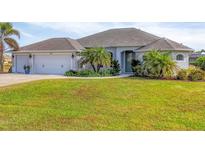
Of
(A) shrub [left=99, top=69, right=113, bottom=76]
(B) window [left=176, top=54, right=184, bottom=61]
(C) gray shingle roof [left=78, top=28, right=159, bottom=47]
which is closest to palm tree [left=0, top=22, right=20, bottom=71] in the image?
(C) gray shingle roof [left=78, top=28, right=159, bottom=47]

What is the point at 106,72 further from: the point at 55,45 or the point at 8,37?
the point at 8,37

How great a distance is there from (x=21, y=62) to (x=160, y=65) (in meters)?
15.2

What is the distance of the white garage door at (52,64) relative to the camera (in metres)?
27.6

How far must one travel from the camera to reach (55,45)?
94.4 ft

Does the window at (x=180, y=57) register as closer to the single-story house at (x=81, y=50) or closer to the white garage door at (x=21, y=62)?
the single-story house at (x=81, y=50)

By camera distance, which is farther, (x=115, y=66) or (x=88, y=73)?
(x=115, y=66)

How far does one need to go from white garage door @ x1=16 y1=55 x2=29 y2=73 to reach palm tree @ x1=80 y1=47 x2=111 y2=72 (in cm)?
686

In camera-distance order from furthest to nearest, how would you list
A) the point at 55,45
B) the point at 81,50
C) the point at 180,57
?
the point at 55,45 < the point at 81,50 < the point at 180,57

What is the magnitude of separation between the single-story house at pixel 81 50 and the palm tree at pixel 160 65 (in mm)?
3146

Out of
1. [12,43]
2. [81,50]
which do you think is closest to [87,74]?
[81,50]

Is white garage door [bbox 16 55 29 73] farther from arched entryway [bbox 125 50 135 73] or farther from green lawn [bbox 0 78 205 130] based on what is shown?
green lawn [bbox 0 78 205 130]

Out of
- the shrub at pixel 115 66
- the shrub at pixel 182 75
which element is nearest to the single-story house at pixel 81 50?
the shrub at pixel 115 66

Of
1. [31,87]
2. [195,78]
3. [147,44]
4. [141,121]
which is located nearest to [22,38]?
[147,44]

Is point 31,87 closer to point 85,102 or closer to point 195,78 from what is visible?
point 85,102
